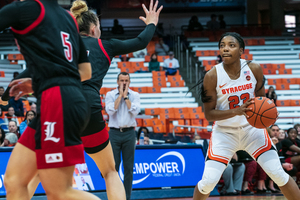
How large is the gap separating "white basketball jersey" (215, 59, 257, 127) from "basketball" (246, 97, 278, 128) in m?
0.30

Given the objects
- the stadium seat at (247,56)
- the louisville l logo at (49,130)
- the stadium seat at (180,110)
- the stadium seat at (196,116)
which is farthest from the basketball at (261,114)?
the stadium seat at (247,56)

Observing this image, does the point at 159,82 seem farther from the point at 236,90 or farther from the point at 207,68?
the point at 236,90

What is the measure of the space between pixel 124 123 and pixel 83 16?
313 cm

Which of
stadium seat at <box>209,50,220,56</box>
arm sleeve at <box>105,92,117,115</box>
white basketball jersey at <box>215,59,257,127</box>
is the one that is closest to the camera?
white basketball jersey at <box>215,59,257,127</box>

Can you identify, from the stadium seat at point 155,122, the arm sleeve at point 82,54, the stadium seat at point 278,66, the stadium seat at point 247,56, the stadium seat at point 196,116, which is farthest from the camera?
the stadium seat at point 247,56

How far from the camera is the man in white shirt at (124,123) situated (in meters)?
6.27

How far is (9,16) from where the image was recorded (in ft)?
8.02

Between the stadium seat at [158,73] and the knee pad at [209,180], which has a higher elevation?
the knee pad at [209,180]

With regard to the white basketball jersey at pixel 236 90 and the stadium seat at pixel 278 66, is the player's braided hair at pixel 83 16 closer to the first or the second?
the white basketball jersey at pixel 236 90

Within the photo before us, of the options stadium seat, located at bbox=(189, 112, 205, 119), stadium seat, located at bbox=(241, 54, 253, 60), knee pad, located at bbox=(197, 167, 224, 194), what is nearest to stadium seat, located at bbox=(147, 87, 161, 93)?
stadium seat, located at bbox=(189, 112, 205, 119)

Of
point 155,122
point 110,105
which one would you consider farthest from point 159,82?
point 110,105

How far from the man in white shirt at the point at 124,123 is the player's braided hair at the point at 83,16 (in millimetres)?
2996

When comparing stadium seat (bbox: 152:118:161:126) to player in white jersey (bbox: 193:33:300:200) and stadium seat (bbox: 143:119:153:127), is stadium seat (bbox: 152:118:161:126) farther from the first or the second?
player in white jersey (bbox: 193:33:300:200)

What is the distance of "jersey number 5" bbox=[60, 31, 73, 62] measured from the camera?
8.45 ft
